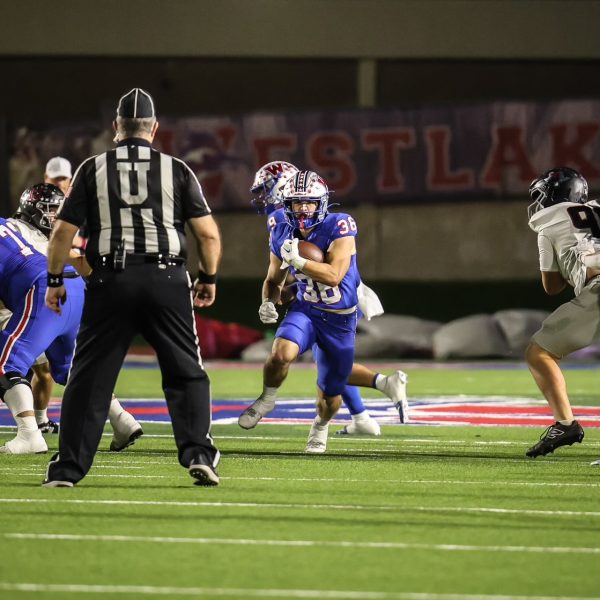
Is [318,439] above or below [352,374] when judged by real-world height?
below

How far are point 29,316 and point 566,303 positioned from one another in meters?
3.27

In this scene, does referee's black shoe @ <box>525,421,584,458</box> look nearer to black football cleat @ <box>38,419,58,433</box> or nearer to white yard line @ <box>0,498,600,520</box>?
white yard line @ <box>0,498,600,520</box>

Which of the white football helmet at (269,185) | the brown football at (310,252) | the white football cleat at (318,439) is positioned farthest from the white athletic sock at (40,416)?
the brown football at (310,252)

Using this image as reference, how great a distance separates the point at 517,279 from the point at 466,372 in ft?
17.6

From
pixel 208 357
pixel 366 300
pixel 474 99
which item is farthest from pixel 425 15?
pixel 366 300

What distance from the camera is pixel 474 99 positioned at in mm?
24859

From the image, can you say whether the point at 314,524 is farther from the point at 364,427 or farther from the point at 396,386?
the point at 396,386

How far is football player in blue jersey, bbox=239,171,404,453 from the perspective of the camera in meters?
9.16

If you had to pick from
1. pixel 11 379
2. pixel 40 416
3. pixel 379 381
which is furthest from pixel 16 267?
pixel 379 381

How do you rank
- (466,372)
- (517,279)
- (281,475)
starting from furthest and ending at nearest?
(517,279) → (466,372) → (281,475)

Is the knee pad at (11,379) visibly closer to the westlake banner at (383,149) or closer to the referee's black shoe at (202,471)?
the referee's black shoe at (202,471)

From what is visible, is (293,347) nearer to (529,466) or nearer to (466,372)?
(529,466)

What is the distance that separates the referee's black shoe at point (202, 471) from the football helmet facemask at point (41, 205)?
2892 millimetres

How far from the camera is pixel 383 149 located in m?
23.8
